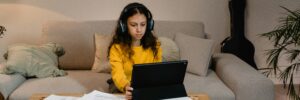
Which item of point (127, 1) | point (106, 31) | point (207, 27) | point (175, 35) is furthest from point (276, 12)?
point (106, 31)

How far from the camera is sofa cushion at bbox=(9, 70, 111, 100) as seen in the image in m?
2.19

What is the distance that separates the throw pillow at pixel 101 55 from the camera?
8.65 feet

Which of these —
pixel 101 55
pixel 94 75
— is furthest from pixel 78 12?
pixel 94 75

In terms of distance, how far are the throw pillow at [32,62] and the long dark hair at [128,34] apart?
0.66m

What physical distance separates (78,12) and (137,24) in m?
1.49

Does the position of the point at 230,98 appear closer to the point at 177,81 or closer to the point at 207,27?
the point at 177,81

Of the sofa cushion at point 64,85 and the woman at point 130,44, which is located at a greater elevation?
the woman at point 130,44

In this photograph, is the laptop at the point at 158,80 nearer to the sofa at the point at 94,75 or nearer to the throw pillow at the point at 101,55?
the sofa at the point at 94,75

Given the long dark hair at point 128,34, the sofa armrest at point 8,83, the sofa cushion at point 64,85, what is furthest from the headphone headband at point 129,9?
the sofa armrest at point 8,83

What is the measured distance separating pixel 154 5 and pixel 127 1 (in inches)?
9.3

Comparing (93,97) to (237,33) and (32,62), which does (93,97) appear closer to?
(32,62)

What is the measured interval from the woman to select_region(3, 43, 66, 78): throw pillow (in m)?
0.65

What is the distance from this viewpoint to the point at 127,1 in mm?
3188

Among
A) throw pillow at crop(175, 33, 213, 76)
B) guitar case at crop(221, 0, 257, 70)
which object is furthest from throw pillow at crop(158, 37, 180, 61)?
guitar case at crop(221, 0, 257, 70)
